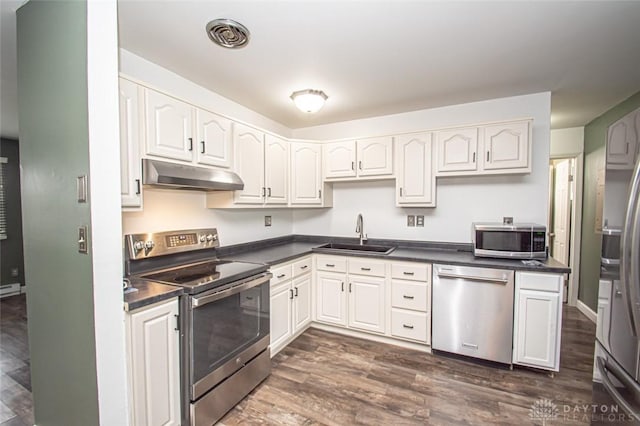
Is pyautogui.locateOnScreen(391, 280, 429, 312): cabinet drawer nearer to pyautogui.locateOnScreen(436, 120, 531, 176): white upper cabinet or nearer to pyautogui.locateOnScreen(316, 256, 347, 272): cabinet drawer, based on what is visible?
pyautogui.locateOnScreen(316, 256, 347, 272): cabinet drawer

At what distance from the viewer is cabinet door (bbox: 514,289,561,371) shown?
7.32ft

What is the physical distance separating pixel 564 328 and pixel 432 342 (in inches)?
72.2

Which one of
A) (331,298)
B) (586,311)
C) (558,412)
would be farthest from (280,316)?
(586,311)

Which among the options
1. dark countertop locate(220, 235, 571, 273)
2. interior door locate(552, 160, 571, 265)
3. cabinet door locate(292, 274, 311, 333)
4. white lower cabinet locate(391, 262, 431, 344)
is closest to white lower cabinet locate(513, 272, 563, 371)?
dark countertop locate(220, 235, 571, 273)

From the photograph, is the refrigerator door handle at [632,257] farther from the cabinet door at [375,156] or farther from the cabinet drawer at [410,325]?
the cabinet door at [375,156]

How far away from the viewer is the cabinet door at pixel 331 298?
2.98 metres

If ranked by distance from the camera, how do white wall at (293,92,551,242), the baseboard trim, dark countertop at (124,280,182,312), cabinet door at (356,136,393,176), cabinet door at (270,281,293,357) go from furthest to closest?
the baseboard trim, cabinet door at (356,136,393,176), white wall at (293,92,551,242), cabinet door at (270,281,293,357), dark countertop at (124,280,182,312)

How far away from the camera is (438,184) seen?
3.13m

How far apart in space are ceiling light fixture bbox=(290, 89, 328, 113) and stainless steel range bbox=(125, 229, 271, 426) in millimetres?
1442

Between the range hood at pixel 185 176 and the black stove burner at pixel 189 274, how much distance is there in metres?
0.61

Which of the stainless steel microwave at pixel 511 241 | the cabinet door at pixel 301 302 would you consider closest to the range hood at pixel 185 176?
the cabinet door at pixel 301 302

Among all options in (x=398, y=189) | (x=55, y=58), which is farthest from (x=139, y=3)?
(x=398, y=189)

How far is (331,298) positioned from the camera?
9.96 ft

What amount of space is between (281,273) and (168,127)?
147cm
